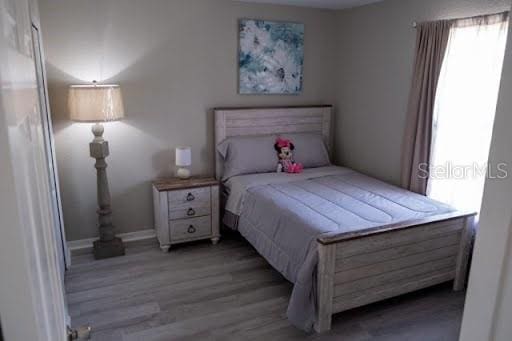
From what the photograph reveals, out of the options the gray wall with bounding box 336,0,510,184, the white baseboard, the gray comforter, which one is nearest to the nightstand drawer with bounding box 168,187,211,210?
the gray comforter

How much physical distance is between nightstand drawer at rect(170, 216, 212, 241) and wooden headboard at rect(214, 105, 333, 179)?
0.54 meters

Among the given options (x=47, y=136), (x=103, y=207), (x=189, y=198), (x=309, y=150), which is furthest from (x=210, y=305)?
(x=309, y=150)

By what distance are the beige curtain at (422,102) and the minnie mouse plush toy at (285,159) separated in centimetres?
104

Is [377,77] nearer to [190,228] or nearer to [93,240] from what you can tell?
[190,228]

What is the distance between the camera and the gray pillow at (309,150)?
155 inches

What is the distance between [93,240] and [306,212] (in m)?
2.10

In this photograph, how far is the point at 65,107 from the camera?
10.4 feet

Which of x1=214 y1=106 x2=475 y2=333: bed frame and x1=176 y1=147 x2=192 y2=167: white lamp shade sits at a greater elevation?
x1=176 y1=147 x2=192 y2=167: white lamp shade

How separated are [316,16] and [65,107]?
2712mm

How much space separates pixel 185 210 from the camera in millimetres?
3436

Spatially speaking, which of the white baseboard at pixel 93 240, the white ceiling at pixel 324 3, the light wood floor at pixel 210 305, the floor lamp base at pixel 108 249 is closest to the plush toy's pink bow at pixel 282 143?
the light wood floor at pixel 210 305

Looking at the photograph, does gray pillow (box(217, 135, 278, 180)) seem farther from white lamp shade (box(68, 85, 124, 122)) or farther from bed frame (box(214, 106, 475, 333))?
bed frame (box(214, 106, 475, 333))

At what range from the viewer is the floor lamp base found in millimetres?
3283

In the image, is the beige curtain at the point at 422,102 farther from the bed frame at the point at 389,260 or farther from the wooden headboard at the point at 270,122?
the wooden headboard at the point at 270,122
